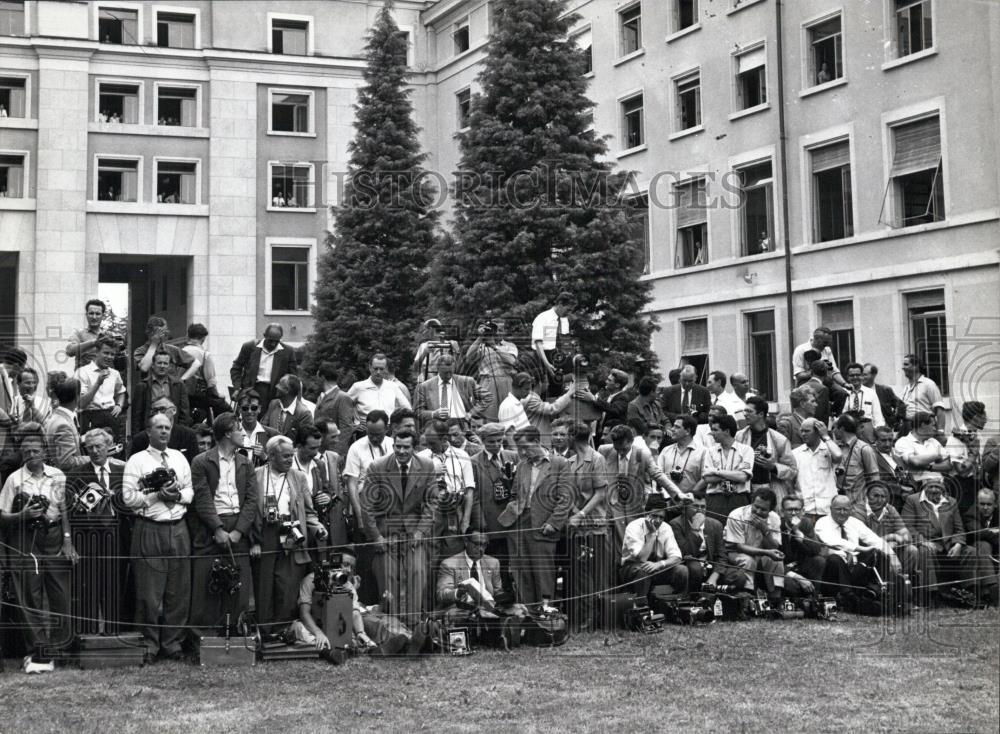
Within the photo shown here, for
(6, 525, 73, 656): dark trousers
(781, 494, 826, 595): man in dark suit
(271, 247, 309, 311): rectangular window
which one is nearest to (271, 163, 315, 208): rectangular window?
(271, 247, 309, 311): rectangular window

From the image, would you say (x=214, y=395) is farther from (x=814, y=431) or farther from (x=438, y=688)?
(x=814, y=431)

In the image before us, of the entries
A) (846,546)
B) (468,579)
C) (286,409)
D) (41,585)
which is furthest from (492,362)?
(41,585)

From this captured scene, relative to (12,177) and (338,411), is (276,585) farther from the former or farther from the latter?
(12,177)

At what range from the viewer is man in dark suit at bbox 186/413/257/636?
11.3 meters

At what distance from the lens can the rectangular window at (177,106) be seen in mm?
39406

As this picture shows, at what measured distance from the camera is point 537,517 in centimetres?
1256

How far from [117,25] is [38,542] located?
31.4 meters

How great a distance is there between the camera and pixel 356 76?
41.1 metres

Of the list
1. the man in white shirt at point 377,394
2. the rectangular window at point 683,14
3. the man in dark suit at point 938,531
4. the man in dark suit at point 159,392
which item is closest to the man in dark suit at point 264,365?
the man in white shirt at point 377,394

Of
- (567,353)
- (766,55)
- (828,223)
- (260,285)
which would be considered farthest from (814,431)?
(260,285)

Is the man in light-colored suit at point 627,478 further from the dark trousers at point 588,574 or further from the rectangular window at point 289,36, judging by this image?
the rectangular window at point 289,36

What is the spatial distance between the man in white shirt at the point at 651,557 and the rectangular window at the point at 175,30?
31503 millimetres

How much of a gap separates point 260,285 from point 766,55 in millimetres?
18539

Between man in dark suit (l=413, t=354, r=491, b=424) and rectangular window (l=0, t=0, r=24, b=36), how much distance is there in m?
27.9
